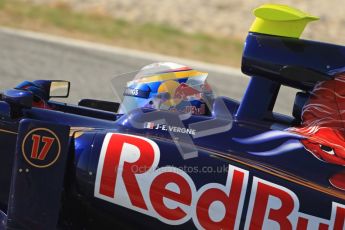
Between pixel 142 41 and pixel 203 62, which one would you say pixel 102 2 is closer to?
pixel 142 41

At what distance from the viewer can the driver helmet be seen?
3.10 metres

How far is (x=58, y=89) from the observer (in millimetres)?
3598

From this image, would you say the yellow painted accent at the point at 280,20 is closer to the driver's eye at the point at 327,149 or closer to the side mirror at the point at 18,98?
the driver's eye at the point at 327,149

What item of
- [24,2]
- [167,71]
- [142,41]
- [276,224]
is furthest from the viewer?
[24,2]

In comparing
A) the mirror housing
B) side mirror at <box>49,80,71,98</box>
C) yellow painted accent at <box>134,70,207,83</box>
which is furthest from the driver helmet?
the mirror housing

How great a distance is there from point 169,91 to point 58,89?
2.69 feet

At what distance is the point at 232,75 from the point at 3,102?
7.24 meters

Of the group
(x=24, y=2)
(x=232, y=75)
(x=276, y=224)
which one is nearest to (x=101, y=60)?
(x=232, y=75)

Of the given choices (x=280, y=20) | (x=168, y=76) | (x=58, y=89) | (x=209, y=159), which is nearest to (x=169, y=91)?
(x=168, y=76)

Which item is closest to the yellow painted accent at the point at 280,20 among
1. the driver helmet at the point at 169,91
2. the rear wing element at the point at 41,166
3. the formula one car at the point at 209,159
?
the formula one car at the point at 209,159

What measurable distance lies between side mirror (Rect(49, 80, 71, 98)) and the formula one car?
0.61 meters

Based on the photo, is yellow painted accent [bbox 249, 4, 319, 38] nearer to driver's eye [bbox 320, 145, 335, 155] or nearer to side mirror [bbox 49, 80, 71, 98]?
driver's eye [bbox 320, 145, 335, 155]

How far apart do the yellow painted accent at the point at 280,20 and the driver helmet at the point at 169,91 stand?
0.52m

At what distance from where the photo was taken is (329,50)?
279 centimetres
